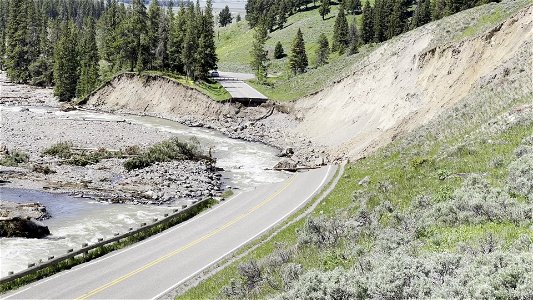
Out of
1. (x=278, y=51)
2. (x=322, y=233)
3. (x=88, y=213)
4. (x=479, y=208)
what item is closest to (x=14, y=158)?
(x=88, y=213)

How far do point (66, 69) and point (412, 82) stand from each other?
66398 mm

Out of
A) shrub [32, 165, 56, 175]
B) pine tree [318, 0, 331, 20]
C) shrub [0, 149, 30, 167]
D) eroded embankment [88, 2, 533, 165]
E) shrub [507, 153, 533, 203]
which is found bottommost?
shrub [32, 165, 56, 175]

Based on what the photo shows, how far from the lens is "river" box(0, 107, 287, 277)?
22625 mm

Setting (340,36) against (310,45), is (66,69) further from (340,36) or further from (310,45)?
(310,45)

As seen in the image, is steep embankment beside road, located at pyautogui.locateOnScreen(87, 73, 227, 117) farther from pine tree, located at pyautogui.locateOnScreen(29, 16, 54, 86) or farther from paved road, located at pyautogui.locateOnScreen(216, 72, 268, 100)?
pine tree, located at pyautogui.locateOnScreen(29, 16, 54, 86)

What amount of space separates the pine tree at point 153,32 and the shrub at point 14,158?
45.7m

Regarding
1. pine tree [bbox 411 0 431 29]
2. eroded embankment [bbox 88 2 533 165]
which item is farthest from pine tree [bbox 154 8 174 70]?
pine tree [bbox 411 0 431 29]

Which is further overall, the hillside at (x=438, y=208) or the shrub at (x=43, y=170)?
the shrub at (x=43, y=170)

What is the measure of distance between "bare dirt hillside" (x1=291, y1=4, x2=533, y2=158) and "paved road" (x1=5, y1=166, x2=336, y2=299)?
1588 cm

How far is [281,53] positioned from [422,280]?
112416 mm

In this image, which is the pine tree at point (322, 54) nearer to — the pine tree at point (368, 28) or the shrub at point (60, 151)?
the pine tree at point (368, 28)

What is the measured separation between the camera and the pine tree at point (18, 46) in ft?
336

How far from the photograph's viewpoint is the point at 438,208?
13.8 metres

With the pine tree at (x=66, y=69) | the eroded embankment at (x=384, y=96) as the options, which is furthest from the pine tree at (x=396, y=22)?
the pine tree at (x=66, y=69)
